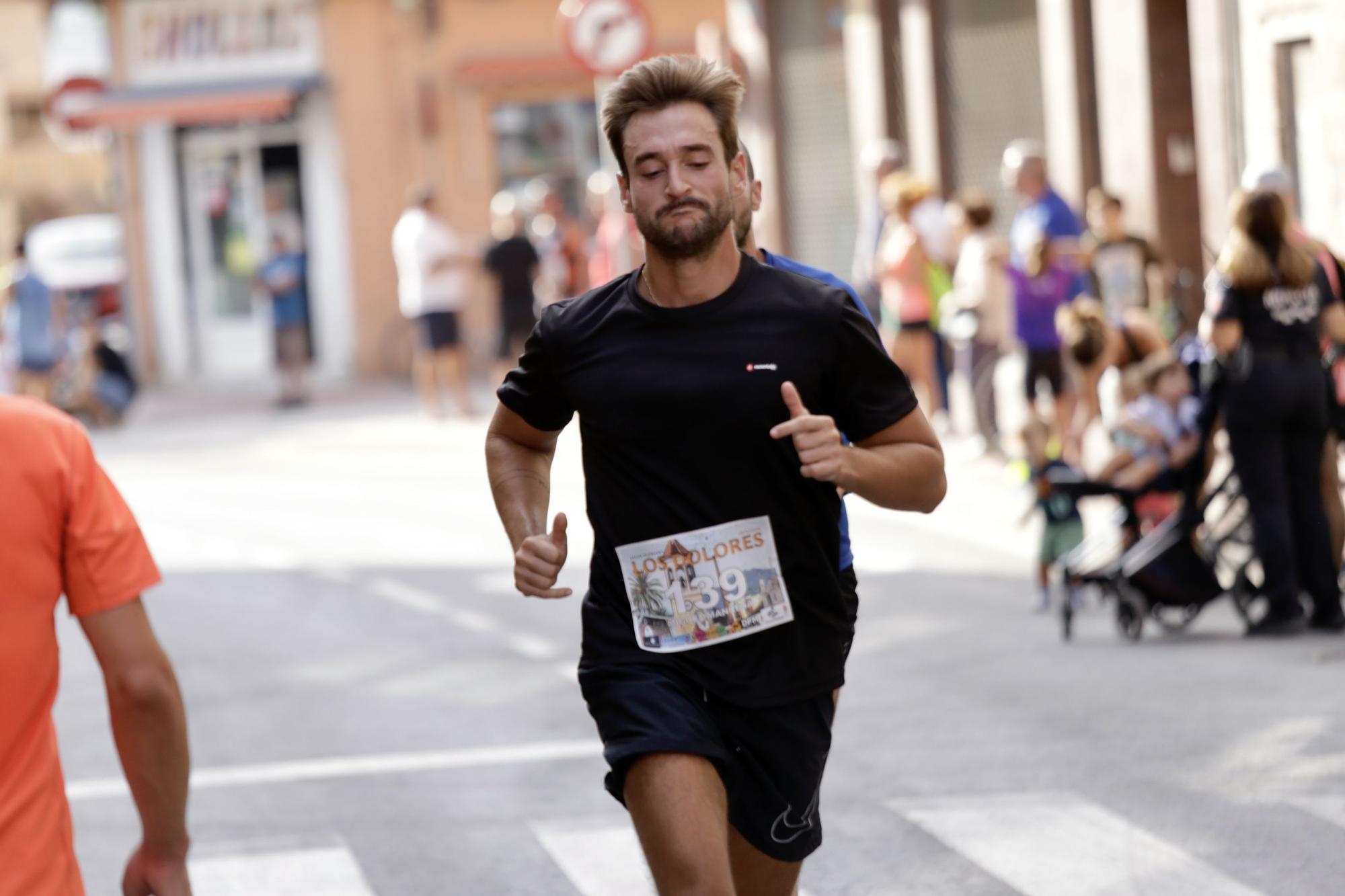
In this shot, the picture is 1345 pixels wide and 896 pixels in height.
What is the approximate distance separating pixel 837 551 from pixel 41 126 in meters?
66.6

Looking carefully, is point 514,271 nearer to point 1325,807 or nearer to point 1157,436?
point 1157,436

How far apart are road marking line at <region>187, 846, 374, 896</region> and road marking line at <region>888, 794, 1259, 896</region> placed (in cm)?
161

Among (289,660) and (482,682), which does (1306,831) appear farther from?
(289,660)

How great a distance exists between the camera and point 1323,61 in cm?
1538

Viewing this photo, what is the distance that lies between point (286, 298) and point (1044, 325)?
11.0 metres

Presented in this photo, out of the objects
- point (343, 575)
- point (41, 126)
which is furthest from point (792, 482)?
point (41, 126)

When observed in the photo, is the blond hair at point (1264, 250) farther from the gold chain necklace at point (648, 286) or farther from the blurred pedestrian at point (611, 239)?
the blurred pedestrian at point (611, 239)

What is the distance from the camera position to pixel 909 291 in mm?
17766

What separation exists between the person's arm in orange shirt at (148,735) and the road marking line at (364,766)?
485 centimetres

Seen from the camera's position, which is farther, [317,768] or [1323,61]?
[1323,61]

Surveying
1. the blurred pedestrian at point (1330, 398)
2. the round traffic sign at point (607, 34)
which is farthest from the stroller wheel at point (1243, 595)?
the round traffic sign at point (607, 34)

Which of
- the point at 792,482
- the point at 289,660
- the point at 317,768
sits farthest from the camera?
the point at 289,660

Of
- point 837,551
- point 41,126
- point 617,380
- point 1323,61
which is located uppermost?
point 41,126

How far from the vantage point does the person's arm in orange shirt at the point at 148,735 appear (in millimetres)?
3469
